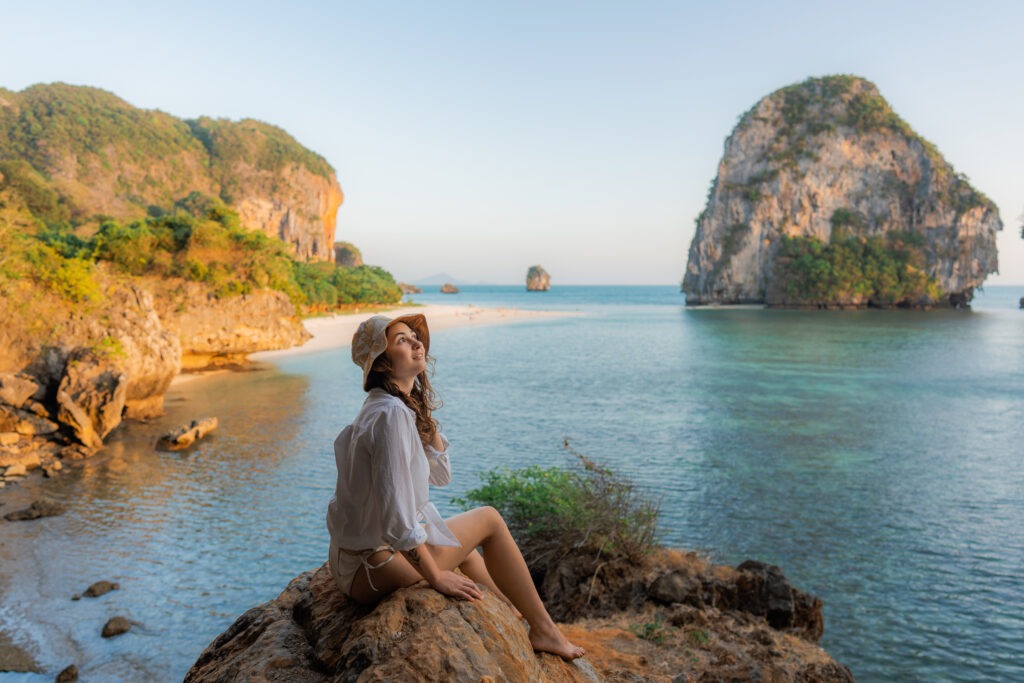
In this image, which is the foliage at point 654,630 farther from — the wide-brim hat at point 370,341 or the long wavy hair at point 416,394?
the wide-brim hat at point 370,341

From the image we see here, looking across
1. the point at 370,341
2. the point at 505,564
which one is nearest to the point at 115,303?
the point at 370,341

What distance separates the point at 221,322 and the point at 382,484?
29.3 meters

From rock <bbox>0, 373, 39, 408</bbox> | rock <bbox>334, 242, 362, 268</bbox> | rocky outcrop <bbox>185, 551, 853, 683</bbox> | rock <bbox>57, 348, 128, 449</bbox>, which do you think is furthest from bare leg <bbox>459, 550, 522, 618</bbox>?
rock <bbox>334, 242, 362, 268</bbox>

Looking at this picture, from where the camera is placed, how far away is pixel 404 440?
2656mm

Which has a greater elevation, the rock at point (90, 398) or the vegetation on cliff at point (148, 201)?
the vegetation on cliff at point (148, 201)

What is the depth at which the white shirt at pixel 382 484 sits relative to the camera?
8.61 ft

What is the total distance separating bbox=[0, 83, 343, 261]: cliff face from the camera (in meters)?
77.8

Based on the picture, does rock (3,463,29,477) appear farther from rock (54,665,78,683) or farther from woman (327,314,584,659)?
woman (327,314,584,659)

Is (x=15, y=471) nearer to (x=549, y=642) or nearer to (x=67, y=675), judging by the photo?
(x=67, y=675)

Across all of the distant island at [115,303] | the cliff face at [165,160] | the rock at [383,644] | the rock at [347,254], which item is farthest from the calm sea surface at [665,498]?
the rock at [347,254]

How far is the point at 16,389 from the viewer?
48.9ft

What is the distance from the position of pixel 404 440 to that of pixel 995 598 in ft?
31.4

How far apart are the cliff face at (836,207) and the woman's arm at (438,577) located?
90.5 metres

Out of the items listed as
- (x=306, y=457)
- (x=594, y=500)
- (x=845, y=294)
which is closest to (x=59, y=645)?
(x=594, y=500)
